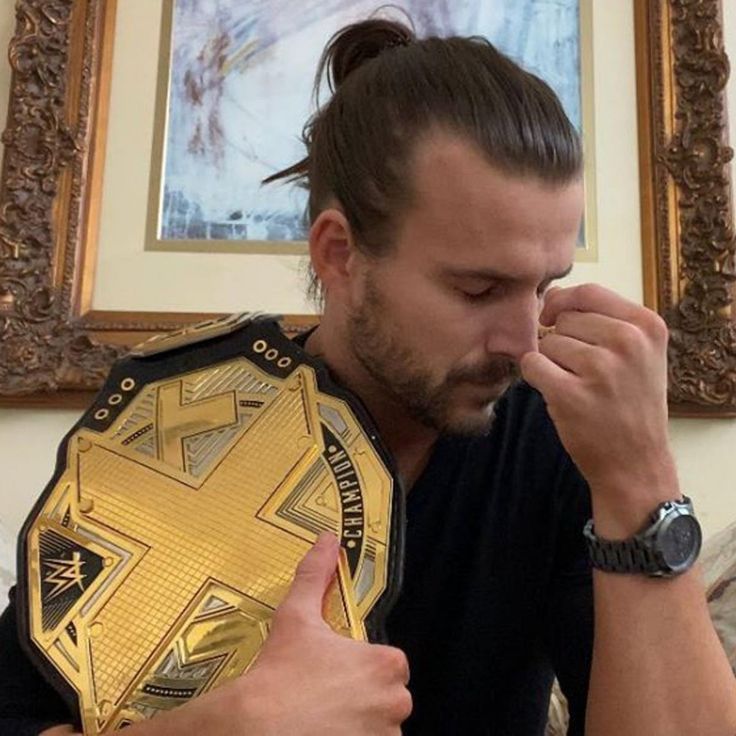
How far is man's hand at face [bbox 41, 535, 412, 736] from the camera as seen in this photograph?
492 mm

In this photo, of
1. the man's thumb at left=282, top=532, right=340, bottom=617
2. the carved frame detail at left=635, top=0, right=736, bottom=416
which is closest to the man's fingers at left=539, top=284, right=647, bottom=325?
the man's thumb at left=282, top=532, right=340, bottom=617

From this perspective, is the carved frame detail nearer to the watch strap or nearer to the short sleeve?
the short sleeve

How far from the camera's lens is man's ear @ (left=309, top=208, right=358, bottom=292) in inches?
31.4

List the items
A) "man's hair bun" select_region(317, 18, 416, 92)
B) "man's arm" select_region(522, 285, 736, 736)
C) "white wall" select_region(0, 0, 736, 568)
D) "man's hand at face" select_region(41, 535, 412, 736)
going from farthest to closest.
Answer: "white wall" select_region(0, 0, 736, 568), "man's hair bun" select_region(317, 18, 416, 92), "man's arm" select_region(522, 285, 736, 736), "man's hand at face" select_region(41, 535, 412, 736)

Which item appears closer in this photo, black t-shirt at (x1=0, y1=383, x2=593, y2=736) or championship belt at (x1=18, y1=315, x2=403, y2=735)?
championship belt at (x1=18, y1=315, x2=403, y2=735)

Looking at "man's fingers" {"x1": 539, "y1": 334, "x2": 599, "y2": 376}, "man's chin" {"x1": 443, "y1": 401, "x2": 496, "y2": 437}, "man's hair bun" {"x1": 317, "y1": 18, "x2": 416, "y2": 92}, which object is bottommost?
"man's chin" {"x1": 443, "y1": 401, "x2": 496, "y2": 437}

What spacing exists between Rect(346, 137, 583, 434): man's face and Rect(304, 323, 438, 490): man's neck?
0.14 feet

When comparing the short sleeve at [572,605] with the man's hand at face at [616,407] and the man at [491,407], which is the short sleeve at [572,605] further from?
the man's hand at face at [616,407]

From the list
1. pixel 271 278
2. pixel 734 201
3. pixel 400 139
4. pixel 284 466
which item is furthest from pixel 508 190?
pixel 734 201

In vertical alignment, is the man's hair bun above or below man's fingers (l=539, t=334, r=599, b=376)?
above

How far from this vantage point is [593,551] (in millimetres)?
652

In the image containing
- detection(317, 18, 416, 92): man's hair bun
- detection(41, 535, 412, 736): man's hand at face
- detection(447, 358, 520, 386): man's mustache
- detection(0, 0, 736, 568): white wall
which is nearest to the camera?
detection(41, 535, 412, 736): man's hand at face

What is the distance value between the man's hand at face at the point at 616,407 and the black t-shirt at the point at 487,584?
128 mm

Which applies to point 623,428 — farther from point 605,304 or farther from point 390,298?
point 390,298
